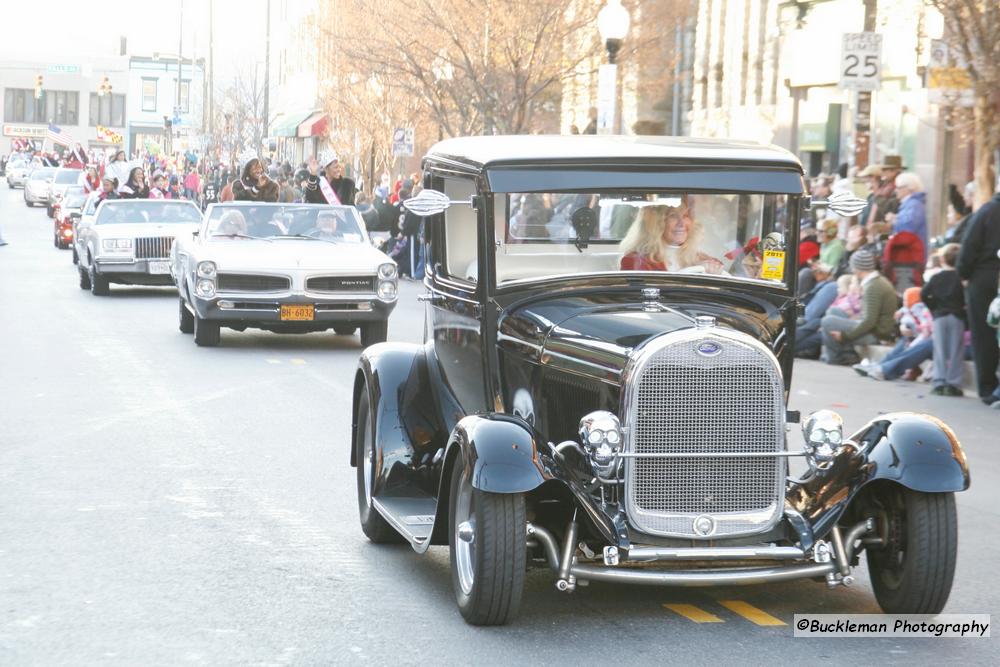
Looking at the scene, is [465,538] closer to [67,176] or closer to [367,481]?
[367,481]

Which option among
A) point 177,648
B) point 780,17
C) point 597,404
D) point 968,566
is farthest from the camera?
point 780,17

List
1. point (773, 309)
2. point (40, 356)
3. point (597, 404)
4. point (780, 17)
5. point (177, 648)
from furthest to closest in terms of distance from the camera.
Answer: point (780, 17) → point (40, 356) → point (773, 309) → point (597, 404) → point (177, 648)

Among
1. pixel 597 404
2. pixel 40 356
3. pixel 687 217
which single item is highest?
pixel 687 217

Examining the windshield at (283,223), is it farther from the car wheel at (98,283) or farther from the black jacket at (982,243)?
the black jacket at (982,243)

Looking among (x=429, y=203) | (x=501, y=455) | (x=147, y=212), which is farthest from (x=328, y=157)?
(x=501, y=455)

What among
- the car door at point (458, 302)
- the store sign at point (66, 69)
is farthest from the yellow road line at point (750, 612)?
the store sign at point (66, 69)

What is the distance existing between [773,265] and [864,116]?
1408cm

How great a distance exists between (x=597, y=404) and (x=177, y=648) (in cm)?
184

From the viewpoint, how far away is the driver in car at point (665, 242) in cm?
730

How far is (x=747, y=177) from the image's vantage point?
7348mm

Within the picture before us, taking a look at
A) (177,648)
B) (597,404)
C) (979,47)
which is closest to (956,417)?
(979,47)

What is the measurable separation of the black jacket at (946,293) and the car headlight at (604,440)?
899 centimetres

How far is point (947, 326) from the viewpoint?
580 inches

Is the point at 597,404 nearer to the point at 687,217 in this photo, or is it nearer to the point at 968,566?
the point at 687,217
